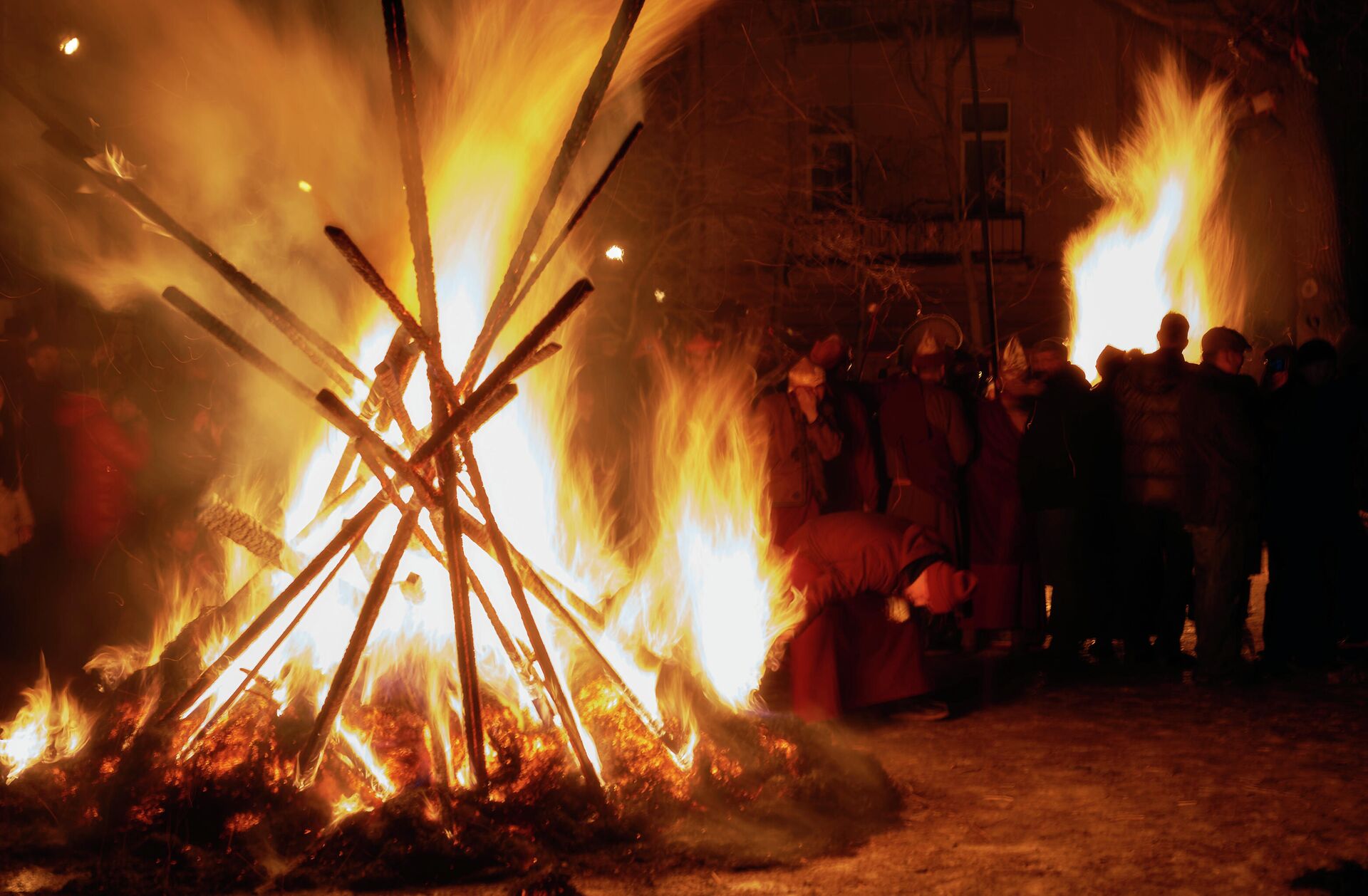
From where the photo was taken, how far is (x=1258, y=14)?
37.7 ft

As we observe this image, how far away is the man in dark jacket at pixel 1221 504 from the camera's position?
23.0 ft

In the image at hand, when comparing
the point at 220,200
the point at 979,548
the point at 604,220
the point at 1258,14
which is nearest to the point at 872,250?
the point at 604,220

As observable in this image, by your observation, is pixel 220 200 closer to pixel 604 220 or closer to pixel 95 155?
pixel 95 155

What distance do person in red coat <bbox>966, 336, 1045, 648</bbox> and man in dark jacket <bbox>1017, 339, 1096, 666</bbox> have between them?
0.31 feet

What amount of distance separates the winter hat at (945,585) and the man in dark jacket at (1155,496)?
7.16 feet

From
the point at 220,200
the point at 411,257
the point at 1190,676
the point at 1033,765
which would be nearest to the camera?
the point at 411,257

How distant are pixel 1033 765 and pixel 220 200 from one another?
4.86m

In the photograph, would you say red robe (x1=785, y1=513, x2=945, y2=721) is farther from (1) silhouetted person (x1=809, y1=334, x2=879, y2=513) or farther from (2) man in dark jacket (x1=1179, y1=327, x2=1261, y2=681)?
(2) man in dark jacket (x1=1179, y1=327, x2=1261, y2=681)

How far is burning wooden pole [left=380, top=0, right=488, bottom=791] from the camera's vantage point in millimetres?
4273

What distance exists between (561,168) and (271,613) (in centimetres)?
186

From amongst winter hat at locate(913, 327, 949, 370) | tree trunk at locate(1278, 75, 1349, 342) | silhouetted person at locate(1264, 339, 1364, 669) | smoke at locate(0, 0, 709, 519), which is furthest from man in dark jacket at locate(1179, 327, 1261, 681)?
tree trunk at locate(1278, 75, 1349, 342)

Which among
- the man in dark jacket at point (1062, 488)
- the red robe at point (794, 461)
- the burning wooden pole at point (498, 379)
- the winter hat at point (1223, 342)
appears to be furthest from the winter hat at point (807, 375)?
the burning wooden pole at point (498, 379)

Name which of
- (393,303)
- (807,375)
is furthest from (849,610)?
(393,303)

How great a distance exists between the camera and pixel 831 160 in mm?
19812
